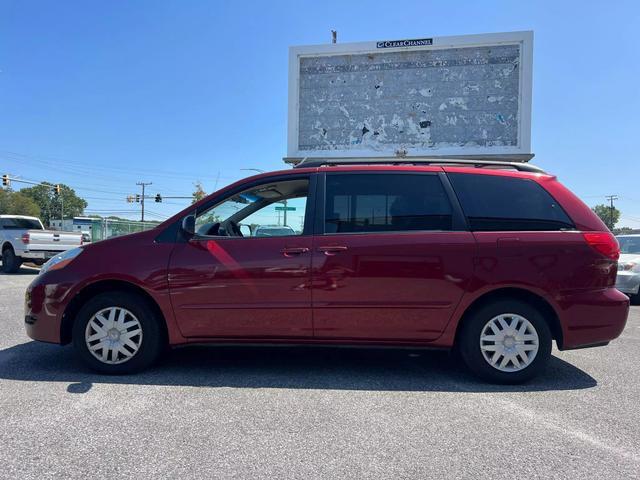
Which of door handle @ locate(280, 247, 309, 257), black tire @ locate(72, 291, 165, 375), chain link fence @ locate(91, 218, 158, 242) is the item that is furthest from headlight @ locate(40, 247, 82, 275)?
chain link fence @ locate(91, 218, 158, 242)

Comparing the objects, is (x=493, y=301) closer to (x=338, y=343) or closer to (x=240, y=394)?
(x=338, y=343)

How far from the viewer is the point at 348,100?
12883mm

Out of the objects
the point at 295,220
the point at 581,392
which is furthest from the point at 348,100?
the point at 581,392

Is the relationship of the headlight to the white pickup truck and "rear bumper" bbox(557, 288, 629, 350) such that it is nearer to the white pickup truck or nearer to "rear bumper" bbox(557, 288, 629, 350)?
"rear bumper" bbox(557, 288, 629, 350)

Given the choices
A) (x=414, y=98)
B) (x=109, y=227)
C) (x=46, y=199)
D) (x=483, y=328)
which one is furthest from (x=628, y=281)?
(x=46, y=199)

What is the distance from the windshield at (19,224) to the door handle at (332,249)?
14.2 meters

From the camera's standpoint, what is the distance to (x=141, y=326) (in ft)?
13.0

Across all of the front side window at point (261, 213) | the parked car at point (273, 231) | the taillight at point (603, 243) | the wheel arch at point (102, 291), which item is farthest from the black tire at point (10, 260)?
the taillight at point (603, 243)

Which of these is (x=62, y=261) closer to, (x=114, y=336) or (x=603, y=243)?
(x=114, y=336)

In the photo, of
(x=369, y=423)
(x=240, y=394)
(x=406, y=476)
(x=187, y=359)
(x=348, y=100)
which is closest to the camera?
(x=406, y=476)

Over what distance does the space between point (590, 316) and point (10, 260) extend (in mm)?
15279

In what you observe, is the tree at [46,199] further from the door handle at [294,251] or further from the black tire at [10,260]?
the door handle at [294,251]

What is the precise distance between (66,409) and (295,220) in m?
2.28

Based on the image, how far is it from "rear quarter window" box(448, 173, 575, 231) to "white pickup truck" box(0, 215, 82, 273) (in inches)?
521
